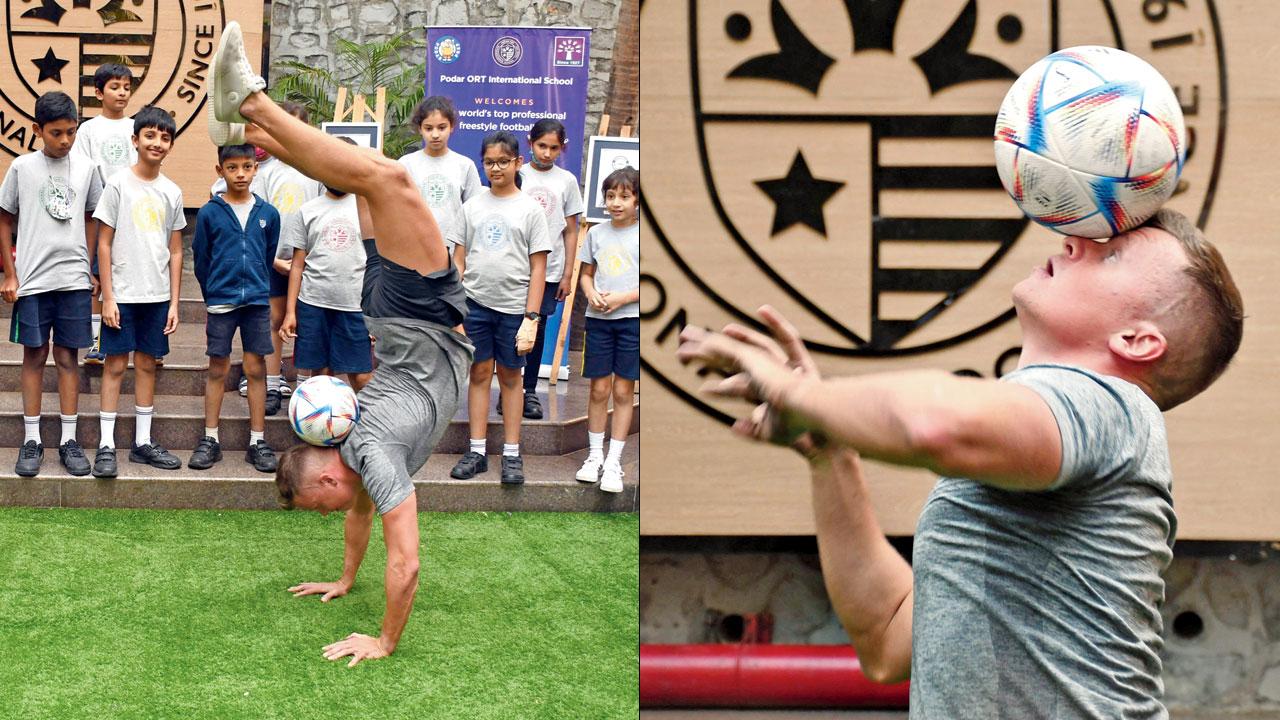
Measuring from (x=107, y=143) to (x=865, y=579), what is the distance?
6008 millimetres

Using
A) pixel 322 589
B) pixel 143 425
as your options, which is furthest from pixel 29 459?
pixel 322 589

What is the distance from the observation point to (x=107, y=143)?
6434 mm

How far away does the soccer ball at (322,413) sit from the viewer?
3668 millimetres

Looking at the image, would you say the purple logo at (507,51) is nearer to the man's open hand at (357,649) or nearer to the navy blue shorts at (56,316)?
the navy blue shorts at (56,316)

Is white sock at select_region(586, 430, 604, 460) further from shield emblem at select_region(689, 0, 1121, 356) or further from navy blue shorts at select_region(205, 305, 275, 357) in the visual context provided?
shield emblem at select_region(689, 0, 1121, 356)

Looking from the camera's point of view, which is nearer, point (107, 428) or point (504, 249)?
point (107, 428)

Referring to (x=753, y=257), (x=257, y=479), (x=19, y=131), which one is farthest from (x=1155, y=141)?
(x=19, y=131)

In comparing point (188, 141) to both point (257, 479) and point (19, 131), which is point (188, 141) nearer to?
point (19, 131)

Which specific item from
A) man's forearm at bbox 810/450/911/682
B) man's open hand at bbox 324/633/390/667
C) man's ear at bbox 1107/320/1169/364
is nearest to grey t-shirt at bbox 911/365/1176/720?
man's ear at bbox 1107/320/1169/364

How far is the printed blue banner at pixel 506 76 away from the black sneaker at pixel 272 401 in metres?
2.52

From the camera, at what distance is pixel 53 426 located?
5723 millimetres

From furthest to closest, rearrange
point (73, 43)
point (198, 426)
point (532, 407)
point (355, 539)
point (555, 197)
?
point (73, 43)
point (555, 197)
point (532, 407)
point (198, 426)
point (355, 539)

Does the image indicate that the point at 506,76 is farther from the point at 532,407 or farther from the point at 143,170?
the point at 143,170

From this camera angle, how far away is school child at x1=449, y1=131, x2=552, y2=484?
18.2ft
